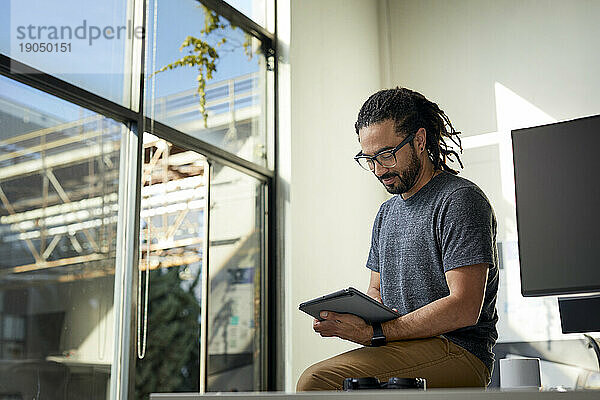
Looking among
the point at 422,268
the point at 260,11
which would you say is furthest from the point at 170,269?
the point at 422,268

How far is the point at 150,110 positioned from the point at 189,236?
1.91 ft

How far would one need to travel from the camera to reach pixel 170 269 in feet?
10.5

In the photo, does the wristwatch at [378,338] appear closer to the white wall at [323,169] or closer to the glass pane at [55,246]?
the glass pane at [55,246]

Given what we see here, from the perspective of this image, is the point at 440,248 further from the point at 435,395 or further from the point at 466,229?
the point at 435,395

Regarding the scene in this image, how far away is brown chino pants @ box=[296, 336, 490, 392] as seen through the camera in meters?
1.48

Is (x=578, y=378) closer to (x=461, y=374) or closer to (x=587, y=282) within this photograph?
(x=587, y=282)

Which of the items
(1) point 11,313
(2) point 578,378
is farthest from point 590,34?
(1) point 11,313

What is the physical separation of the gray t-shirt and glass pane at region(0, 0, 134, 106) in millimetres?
1566

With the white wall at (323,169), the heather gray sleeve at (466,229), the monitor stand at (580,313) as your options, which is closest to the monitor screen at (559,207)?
the monitor stand at (580,313)

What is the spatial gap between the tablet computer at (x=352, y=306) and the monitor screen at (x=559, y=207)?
1.82 ft

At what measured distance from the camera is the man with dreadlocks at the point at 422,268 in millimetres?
1515

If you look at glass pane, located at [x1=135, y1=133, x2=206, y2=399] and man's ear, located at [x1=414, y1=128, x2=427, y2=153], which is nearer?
man's ear, located at [x1=414, y1=128, x2=427, y2=153]

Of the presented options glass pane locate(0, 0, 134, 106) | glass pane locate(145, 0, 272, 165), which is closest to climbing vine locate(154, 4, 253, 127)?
glass pane locate(145, 0, 272, 165)

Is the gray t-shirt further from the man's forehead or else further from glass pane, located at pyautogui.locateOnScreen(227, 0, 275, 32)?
glass pane, located at pyautogui.locateOnScreen(227, 0, 275, 32)
